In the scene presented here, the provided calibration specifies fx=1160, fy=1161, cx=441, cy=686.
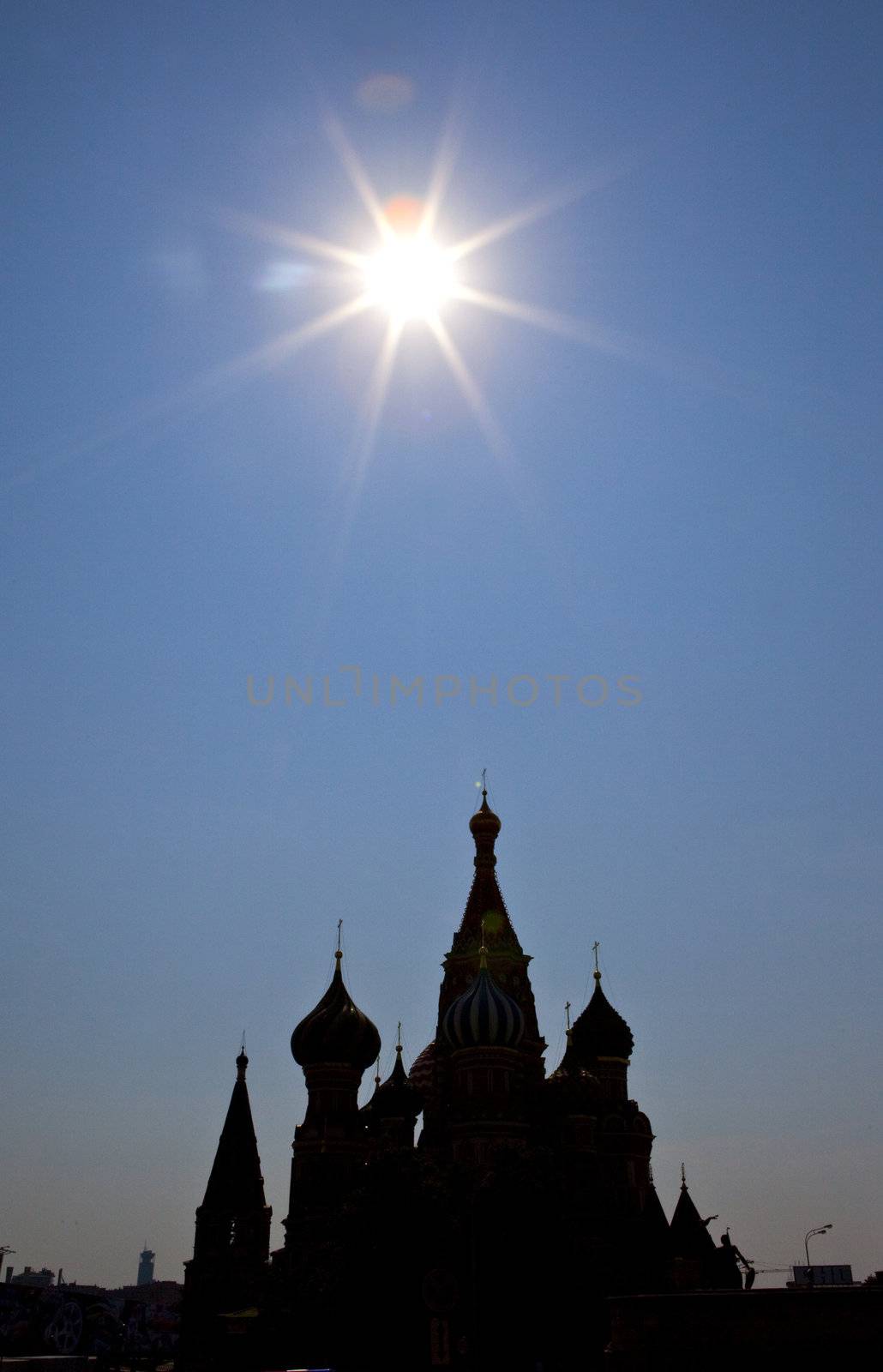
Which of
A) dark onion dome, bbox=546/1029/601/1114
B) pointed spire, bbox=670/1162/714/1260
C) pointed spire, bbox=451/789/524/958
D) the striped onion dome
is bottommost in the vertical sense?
pointed spire, bbox=670/1162/714/1260

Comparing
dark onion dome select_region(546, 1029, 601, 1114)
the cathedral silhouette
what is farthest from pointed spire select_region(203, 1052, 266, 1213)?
dark onion dome select_region(546, 1029, 601, 1114)

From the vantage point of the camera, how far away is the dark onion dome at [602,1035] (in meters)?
48.4

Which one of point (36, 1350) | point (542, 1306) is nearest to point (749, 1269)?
point (542, 1306)

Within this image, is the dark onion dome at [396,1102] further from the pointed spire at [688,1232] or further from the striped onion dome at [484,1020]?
the pointed spire at [688,1232]

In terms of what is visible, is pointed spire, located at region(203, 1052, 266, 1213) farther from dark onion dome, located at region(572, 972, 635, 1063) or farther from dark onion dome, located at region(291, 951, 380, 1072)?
dark onion dome, located at region(572, 972, 635, 1063)

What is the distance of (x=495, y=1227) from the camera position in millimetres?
33656

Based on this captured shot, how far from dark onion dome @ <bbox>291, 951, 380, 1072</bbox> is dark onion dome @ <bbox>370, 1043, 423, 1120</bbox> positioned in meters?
1.45

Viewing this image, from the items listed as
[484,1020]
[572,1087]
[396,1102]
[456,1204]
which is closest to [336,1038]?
[396,1102]

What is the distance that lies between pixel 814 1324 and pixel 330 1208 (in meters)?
25.7

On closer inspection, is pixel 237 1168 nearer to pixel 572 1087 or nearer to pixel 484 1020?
pixel 484 1020

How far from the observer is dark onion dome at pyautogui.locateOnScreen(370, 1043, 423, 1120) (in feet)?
153

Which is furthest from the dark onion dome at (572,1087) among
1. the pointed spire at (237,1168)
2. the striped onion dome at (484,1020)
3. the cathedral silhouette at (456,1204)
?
the pointed spire at (237,1168)

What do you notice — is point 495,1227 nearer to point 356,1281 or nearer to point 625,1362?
point 356,1281

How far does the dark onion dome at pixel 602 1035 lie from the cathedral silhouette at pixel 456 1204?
2.8 inches
